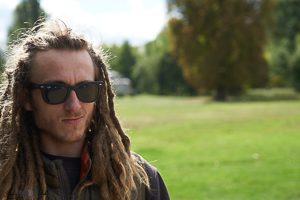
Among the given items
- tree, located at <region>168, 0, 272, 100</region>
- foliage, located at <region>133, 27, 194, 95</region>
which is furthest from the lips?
foliage, located at <region>133, 27, 194, 95</region>

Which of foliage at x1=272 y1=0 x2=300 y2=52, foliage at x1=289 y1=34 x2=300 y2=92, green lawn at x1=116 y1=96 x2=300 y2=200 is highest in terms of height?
foliage at x1=272 y1=0 x2=300 y2=52

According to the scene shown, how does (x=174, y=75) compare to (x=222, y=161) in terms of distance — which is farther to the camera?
(x=174, y=75)

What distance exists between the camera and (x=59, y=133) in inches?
85.0

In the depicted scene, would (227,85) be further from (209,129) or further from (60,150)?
(60,150)

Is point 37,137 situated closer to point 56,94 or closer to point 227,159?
point 56,94

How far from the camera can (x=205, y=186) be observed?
886 cm

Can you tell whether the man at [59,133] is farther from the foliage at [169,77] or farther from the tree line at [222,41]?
the foliage at [169,77]

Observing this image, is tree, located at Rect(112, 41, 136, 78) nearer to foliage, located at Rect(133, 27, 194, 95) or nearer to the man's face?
foliage, located at Rect(133, 27, 194, 95)

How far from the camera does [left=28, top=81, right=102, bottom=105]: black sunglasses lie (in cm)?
216

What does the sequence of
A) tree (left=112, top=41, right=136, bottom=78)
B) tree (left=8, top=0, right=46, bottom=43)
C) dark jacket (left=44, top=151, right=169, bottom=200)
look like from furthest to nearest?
tree (left=112, top=41, right=136, bottom=78), tree (left=8, top=0, right=46, bottom=43), dark jacket (left=44, top=151, right=169, bottom=200)

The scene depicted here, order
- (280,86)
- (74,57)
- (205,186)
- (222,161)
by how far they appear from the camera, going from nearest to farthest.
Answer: (74,57) < (205,186) < (222,161) < (280,86)

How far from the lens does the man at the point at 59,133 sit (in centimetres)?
211

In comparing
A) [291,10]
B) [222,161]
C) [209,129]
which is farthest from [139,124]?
[291,10]

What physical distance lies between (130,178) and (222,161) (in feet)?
31.6
